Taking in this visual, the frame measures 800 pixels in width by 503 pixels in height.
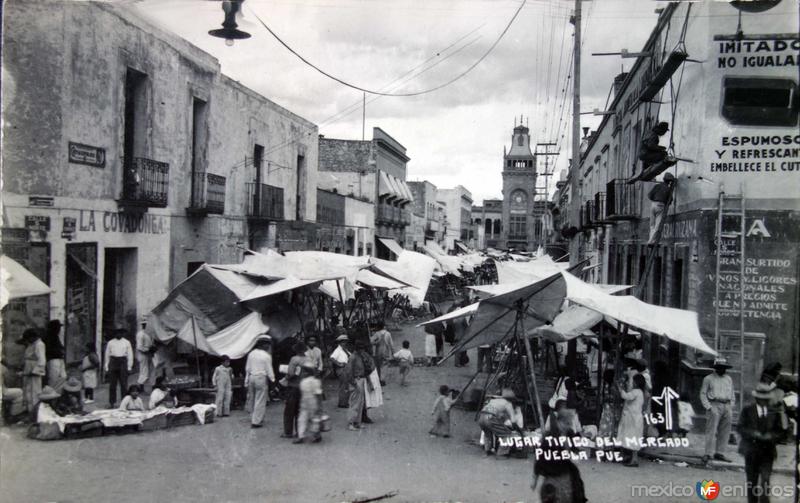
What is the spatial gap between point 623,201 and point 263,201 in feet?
37.9

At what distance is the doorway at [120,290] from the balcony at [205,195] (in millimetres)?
2963

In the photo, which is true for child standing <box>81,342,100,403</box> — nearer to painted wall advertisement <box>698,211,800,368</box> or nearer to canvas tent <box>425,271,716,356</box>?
canvas tent <box>425,271,716,356</box>

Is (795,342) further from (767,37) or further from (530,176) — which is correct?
(530,176)

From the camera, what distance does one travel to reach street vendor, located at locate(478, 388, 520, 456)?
8734mm

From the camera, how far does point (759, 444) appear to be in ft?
22.6

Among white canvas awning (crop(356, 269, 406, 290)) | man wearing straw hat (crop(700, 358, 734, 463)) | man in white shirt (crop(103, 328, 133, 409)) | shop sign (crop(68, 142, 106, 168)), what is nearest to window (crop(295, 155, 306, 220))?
white canvas awning (crop(356, 269, 406, 290))

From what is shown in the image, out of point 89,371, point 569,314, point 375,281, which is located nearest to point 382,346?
point 375,281

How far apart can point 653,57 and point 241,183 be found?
41.4 ft

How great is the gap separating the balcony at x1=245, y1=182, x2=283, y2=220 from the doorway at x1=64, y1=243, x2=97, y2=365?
8376 millimetres

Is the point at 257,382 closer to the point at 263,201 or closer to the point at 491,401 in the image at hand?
the point at 491,401

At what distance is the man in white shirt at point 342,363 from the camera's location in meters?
11.5

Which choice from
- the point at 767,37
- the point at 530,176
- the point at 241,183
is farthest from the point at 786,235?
the point at 530,176

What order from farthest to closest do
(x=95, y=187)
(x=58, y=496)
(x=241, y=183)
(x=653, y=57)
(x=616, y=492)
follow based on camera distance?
(x=241, y=183) < (x=653, y=57) < (x=95, y=187) < (x=616, y=492) < (x=58, y=496)

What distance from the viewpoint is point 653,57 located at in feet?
43.8
